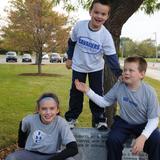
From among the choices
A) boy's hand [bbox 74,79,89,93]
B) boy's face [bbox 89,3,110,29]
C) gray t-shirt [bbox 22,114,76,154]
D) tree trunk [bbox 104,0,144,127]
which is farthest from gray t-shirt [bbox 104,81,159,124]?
tree trunk [bbox 104,0,144,127]

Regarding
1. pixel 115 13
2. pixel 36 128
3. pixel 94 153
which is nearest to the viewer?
Result: pixel 36 128

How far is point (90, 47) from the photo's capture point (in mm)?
5809

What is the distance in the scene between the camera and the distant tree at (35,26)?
3105 centimetres

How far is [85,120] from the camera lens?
10898mm

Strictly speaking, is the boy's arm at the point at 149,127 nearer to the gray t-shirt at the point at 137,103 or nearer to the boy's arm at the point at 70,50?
the gray t-shirt at the point at 137,103

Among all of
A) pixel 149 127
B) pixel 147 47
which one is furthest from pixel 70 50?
pixel 147 47

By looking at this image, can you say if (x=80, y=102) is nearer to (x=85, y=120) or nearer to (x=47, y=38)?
(x=85, y=120)

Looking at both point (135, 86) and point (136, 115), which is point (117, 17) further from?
point (136, 115)

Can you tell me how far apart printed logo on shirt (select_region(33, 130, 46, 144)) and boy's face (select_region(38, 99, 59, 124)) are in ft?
0.47

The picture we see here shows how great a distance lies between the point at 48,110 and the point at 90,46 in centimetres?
127

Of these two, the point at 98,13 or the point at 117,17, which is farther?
the point at 117,17

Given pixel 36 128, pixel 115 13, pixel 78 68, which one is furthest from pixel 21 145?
pixel 115 13

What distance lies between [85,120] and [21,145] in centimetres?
574

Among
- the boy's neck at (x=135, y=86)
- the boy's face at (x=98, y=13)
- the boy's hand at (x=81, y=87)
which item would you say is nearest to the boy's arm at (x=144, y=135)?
the boy's neck at (x=135, y=86)
